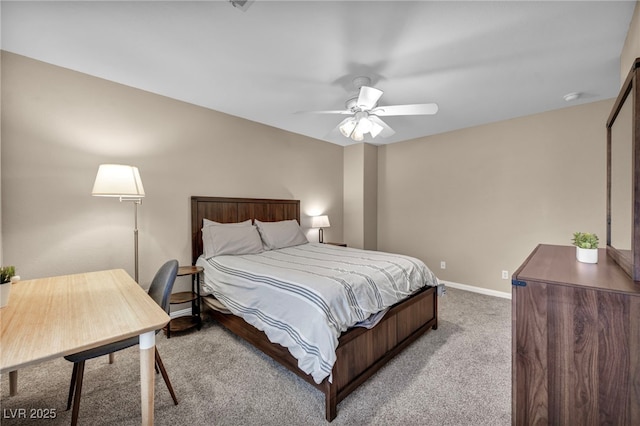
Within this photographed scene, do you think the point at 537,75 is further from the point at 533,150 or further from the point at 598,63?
the point at 533,150

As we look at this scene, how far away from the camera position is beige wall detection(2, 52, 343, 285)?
7.14 feet

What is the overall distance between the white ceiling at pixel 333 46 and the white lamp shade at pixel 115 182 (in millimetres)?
947

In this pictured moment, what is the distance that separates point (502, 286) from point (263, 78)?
160 inches

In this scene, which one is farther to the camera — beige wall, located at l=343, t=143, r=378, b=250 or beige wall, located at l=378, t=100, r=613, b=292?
beige wall, located at l=343, t=143, r=378, b=250

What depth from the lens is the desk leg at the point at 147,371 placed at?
1158 mm

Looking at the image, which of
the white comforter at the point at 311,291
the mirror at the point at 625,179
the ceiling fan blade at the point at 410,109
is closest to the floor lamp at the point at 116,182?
the white comforter at the point at 311,291

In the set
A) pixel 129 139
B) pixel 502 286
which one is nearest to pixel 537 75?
pixel 502 286

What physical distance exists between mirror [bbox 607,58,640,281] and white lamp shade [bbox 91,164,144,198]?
120 inches

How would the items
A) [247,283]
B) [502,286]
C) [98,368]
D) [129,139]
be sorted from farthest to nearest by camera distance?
[502,286], [129,139], [247,283], [98,368]

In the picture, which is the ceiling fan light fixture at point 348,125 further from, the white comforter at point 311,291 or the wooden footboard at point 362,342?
the wooden footboard at point 362,342

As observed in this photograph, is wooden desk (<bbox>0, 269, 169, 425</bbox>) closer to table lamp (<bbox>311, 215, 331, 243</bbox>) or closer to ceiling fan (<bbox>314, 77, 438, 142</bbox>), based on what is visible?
ceiling fan (<bbox>314, 77, 438, 142</bbox>)

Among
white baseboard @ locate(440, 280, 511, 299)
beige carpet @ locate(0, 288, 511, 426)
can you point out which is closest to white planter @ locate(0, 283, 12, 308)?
beige carpet @ locate(0, 288, 511, 426)

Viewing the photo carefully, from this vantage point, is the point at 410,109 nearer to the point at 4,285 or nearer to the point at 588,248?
the point at 588,248

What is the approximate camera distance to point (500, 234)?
12.3 feet
